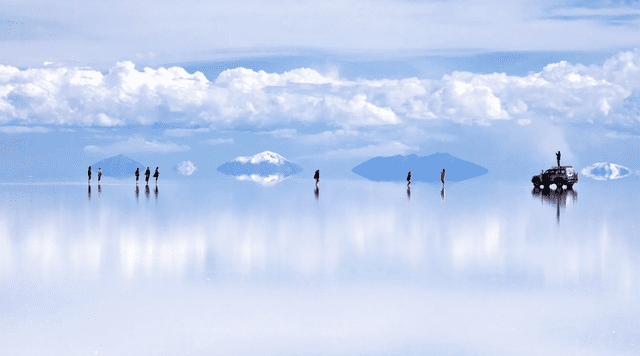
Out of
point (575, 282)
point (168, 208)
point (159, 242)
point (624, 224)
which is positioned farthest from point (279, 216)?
point (575, 282)

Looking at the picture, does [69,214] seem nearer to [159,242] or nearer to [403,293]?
[159,242]

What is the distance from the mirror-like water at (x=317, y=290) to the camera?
10.9 meters

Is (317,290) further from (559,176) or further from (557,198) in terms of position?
(559,176)

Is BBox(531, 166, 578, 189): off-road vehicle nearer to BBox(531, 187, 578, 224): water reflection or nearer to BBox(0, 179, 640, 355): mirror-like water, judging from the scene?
BBox(531, 187, 578, 224): water reflection

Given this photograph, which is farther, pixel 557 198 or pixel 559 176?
pixel 559 176

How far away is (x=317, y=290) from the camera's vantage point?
14.6 metres

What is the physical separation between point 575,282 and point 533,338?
196 inches

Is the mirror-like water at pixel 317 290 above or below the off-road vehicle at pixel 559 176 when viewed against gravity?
below

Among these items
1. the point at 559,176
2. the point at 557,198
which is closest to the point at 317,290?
the point at 557,198

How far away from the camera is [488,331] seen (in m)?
11.4

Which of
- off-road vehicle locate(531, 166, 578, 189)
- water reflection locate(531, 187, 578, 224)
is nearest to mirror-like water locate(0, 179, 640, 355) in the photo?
water reflection locate(531, 187, 578, 224)

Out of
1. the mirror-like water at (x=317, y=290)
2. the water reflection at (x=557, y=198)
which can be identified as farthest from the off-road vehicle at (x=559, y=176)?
the mirror-like water at (x=317, y=290)

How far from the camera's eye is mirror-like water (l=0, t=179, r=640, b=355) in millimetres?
10859

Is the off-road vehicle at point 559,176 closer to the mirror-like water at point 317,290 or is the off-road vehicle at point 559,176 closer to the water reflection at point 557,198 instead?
the water reflection at point 557,198
